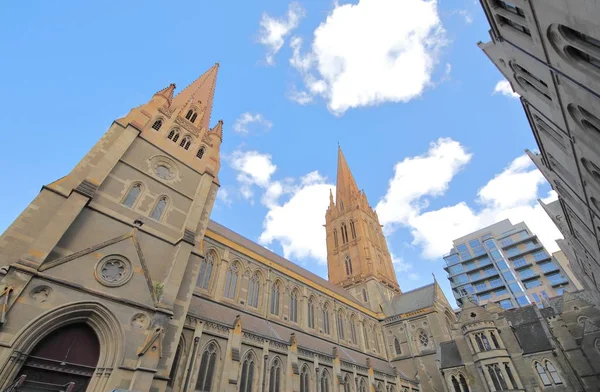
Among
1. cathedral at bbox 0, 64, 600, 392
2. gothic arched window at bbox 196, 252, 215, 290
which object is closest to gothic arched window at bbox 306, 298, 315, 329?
cathedral at bbox 0, 64, 600, 392

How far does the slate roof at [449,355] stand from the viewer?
26517 mm

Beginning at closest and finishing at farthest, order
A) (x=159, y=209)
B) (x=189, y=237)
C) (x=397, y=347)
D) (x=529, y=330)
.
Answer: (x=189, y=237), (x=159, y=209), (x=529, y=330), (x=397, y=347)

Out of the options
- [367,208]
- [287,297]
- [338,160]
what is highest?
[338,160]

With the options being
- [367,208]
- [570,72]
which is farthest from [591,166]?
[367,208]

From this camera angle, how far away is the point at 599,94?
6.83m

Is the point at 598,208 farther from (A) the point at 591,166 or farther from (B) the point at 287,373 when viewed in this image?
(B) the point at 287,373

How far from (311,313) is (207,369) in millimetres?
13302

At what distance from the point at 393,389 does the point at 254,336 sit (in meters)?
15.7

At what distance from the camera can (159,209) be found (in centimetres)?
1603

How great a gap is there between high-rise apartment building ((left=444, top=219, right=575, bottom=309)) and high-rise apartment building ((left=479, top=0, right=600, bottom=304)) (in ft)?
148

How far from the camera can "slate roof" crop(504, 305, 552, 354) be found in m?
23.7

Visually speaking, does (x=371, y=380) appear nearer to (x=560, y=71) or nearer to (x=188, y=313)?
(x=188, y=313)

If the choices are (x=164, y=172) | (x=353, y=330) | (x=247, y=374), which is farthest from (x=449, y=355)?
A: (x=164, y=172)

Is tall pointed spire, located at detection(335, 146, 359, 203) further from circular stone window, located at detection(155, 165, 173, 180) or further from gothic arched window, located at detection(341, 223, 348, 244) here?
circular stone window, located at detection(155, 165, 173, 180)
